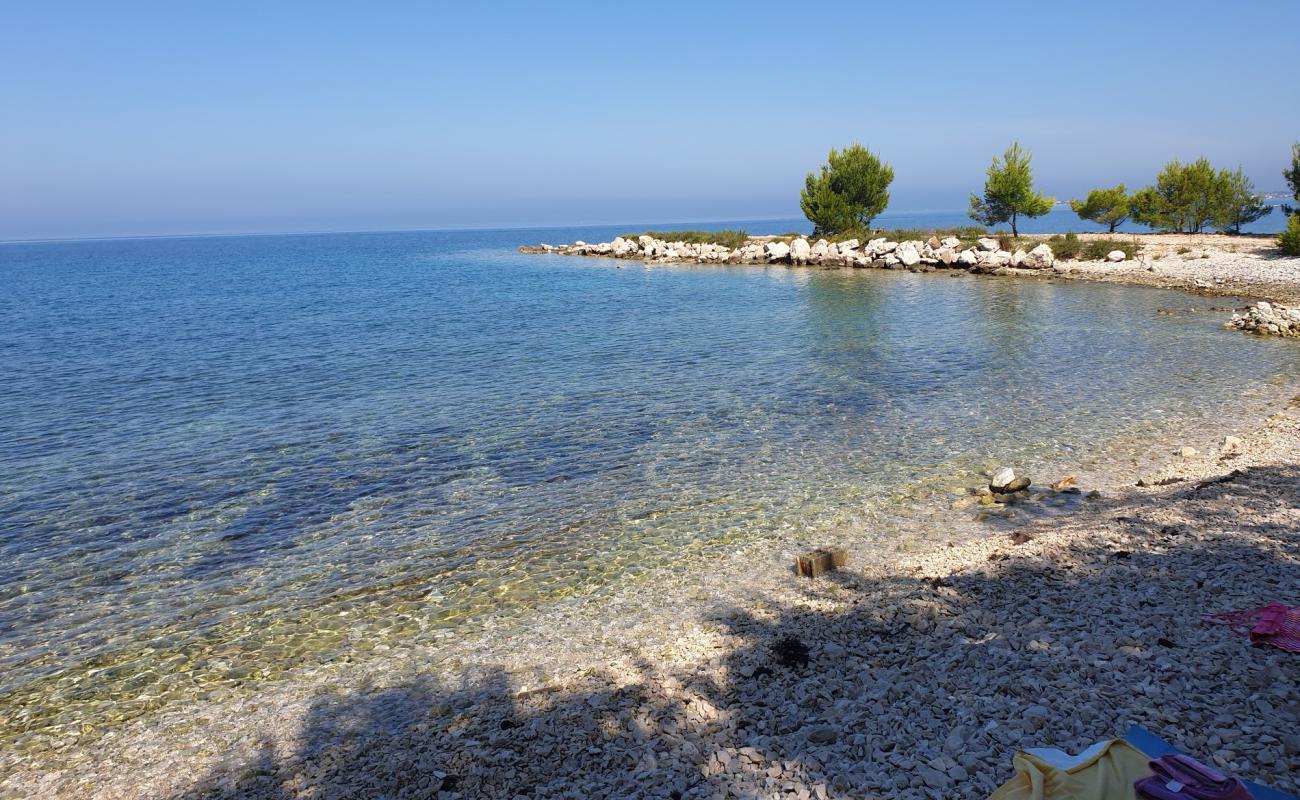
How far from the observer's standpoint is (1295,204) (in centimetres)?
5678

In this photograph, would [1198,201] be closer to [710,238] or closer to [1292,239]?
[1292,239]

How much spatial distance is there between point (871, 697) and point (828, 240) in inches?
3154

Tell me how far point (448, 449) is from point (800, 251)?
65224 millimetres

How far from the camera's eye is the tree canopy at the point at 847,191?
8688 centimetres

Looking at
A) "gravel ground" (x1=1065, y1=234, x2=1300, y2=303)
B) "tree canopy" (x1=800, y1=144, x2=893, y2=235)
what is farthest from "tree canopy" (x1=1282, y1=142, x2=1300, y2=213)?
"tree canopy" (x1=800, y1=144, x2=893, y2=235)

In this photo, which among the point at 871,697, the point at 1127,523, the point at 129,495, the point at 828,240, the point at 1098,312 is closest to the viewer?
the point at 871,697

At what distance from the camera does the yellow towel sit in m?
5.52

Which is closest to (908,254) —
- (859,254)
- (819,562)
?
(859,254)

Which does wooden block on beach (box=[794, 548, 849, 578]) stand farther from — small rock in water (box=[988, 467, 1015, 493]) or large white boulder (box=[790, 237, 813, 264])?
large white boulder (box=[790, 237, 813, 264])

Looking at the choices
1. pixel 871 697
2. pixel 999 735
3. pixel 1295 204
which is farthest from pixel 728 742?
pixel 1295 204

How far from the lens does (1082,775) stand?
567cm

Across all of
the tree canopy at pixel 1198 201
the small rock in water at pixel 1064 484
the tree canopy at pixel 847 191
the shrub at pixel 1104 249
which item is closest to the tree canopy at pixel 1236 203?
the tree canopy at pixel 1198 201

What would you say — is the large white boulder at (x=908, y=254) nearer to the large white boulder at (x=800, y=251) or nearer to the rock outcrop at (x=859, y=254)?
the rock outcrop at (x=859, y=254)

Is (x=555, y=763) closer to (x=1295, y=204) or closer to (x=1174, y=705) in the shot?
(x=1174, y=705)
